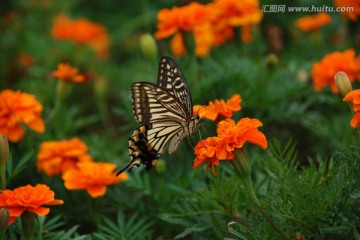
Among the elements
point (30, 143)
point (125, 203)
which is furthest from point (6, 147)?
point (125, 203)

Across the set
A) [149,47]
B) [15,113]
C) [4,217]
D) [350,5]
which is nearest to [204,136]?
[149,47]

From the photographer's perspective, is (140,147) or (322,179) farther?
(140,147)

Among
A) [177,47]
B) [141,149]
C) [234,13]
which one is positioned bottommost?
[141,149]

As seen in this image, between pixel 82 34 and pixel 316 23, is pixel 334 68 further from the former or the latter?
pixel 82 34

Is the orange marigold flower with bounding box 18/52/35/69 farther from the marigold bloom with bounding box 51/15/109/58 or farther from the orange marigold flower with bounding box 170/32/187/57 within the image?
the orange marigold flower with bounding box 170/32/187/57

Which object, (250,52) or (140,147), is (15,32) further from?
(140,147)

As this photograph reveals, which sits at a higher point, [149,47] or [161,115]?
[149,47]
